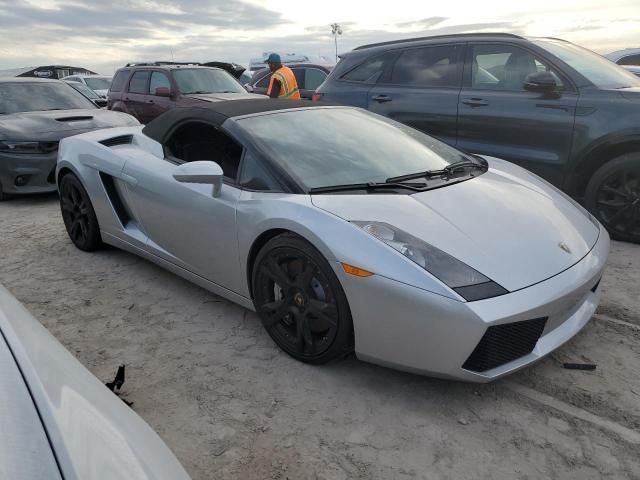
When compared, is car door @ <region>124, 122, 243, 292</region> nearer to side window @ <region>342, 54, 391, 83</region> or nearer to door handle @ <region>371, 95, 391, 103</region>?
door handle @ <region>371, 95, 391, 103</region>

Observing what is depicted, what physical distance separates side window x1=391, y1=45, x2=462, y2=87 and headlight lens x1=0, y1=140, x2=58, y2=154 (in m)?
→ 3.92

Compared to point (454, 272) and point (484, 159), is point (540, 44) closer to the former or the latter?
point (484, 159)

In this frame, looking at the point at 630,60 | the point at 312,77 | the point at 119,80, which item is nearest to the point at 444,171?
the point at 312,77

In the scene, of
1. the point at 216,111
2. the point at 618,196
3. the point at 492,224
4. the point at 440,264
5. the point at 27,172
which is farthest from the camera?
the point at 27,172

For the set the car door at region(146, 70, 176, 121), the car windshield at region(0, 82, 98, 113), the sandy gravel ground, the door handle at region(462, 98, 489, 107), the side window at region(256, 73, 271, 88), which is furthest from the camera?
the side window at region(256, 73, 271, 88)

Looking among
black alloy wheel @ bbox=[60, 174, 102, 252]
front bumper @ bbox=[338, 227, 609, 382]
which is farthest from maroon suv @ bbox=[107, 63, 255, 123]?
front bumper @ bbox=[338, 227, 609, 382]

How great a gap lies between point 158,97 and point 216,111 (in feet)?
21.4

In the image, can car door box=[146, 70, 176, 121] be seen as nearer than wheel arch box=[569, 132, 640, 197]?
No

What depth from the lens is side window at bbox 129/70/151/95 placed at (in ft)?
31.3

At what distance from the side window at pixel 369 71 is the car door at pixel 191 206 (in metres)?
2.85

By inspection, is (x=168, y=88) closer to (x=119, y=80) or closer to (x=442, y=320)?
(x=119, y=80)

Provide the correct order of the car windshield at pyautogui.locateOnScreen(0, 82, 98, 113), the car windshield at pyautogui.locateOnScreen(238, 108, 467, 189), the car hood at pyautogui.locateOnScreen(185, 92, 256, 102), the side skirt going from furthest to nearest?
the car hood at pyautogui.locateOnScreen(185, 92, 256, 102), the car windshield at pyautogui.locateOnScreen(0, 82, 98, 113), the side skirt, the car windshield at pyautogui.locateOnScreen(238, 108, 467, 189)

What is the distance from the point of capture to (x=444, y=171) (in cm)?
307

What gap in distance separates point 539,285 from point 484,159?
4.92 ft
